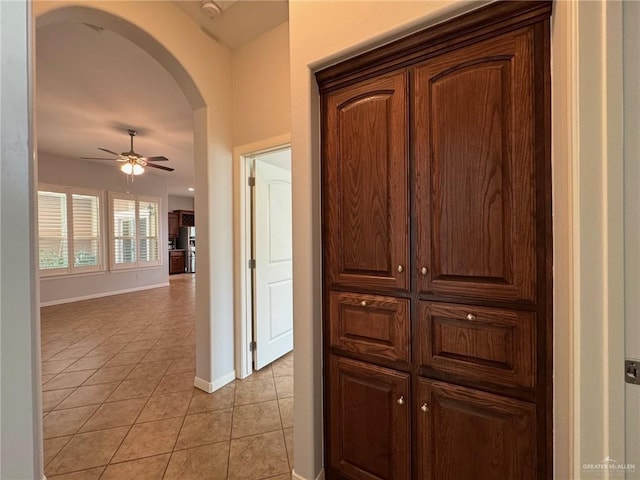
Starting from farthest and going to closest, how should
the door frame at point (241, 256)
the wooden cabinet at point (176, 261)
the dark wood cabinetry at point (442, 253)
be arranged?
1. the wooden cabinet at point (176, 261)
2. the door frame at point (241, 256)
3. the dark wood cabinetry at point (442, 253)

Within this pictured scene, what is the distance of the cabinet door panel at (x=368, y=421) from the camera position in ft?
3.80

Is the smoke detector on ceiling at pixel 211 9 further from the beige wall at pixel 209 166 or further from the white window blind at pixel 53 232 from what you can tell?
the white window blind at pixel 53 232

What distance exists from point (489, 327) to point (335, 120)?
109 cm

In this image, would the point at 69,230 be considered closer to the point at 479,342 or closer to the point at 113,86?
the point at 113,86

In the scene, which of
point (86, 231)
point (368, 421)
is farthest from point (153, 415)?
point (86, 231)

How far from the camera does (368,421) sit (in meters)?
1.24

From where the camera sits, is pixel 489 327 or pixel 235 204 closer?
pixel 489 327

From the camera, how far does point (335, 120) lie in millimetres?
1324

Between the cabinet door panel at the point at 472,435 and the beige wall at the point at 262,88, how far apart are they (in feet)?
6.72

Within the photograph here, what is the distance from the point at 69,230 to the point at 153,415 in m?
5.38
